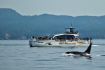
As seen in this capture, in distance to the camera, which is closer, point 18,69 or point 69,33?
point 18,69

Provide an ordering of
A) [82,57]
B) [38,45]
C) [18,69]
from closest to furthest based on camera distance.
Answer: [18,69] → [82,57] → [38,45]

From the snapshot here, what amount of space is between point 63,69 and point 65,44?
11562 centimetres

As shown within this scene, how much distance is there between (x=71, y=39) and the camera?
197 m

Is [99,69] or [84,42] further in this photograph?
[84,42]

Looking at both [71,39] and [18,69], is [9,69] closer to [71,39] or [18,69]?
[18,69]

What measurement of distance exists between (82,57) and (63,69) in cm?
3152

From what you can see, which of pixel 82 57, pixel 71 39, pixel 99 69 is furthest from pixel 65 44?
pixel 99 69

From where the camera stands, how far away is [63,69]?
3132 inches

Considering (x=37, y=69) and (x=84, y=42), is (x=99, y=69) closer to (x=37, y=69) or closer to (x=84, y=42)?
(x=37, y=69)

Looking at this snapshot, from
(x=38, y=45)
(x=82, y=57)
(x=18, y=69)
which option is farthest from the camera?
(x=38, y=45)

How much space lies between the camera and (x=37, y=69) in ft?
260

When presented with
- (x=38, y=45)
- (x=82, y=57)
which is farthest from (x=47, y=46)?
(x=82, y=57)

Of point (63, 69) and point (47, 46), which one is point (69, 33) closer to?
point (47, 46)

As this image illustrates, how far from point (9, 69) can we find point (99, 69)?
44.0 feet
